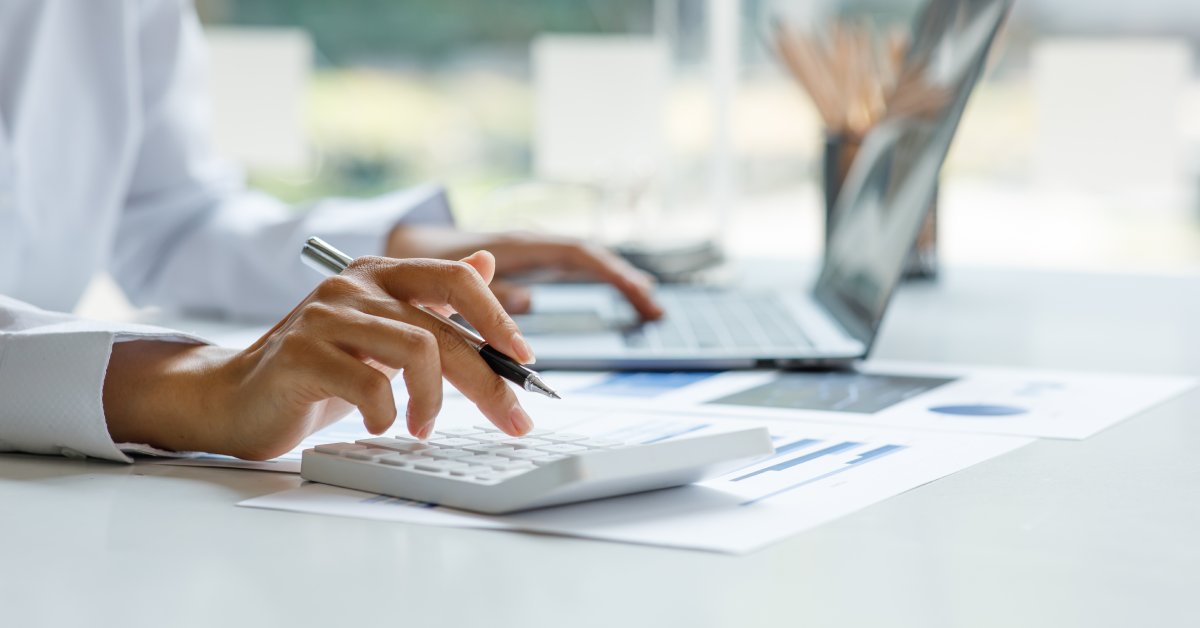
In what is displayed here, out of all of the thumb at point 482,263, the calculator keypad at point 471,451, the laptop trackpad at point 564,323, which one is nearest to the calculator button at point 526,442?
the calculator keypad at point 471,451

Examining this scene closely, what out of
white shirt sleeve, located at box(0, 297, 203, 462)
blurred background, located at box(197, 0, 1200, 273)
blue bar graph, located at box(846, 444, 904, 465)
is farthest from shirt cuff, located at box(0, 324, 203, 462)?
blurred background, located at box(197, 0, 1200, 273)

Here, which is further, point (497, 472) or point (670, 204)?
point (670, 204)

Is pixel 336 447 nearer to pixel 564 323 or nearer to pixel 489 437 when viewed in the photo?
pixel 489 437

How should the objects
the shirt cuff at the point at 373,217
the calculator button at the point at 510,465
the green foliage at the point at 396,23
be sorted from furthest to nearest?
the green foliage at the point at 396,23, the shirt cuff at the point at 373,217, the calculator button at the point at 510,465

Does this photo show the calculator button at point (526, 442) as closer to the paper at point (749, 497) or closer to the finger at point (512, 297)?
the paper at point (749, 497)

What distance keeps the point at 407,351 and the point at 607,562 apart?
0.16 meters

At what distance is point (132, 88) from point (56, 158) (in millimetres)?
97

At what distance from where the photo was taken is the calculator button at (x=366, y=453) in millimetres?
564

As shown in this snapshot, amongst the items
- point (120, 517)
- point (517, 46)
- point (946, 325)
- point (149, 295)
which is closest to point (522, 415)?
point (120, 517)

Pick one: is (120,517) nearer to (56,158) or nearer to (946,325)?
(56,158)

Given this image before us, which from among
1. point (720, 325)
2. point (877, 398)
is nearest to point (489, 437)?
point (877, 398)

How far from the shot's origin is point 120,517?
523 mm

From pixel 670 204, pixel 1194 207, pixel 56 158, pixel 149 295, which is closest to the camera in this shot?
pixel 56 158

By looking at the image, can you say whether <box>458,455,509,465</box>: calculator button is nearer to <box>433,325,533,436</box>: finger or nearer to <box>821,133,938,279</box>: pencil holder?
<box>433,325,533,436</box>: finger
